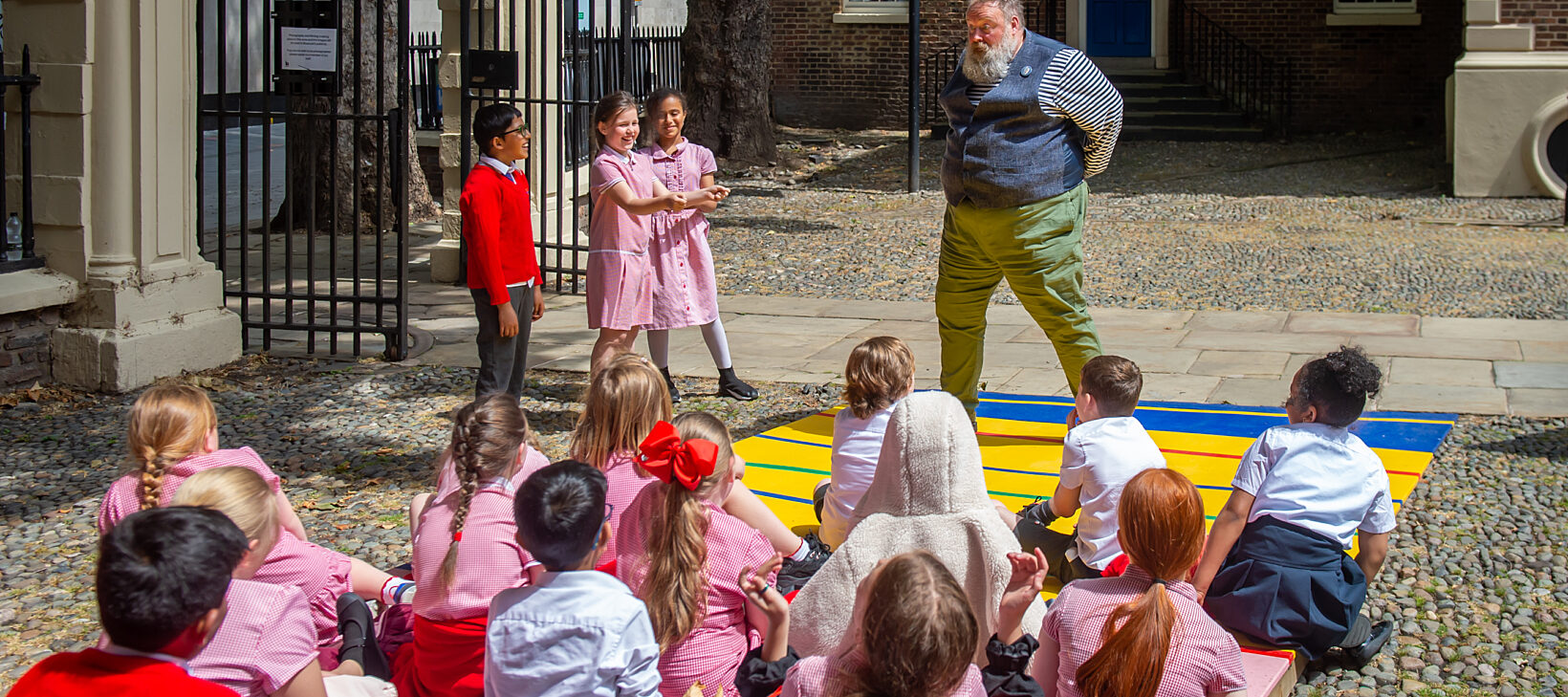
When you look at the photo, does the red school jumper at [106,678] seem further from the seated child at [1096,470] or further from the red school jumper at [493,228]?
the red school jumper at [493,228]

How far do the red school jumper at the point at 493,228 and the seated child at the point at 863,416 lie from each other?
6.76ft

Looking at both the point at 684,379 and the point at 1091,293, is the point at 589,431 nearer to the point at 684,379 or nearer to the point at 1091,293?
the point at 684,379

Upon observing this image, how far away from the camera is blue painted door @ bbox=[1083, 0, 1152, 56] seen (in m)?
19.9

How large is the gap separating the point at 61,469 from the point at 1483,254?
32.0 feet

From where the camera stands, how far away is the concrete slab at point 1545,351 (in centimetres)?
735

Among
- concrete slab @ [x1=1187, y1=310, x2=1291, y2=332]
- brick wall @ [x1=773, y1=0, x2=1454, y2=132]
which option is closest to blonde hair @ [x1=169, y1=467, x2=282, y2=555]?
concrete slab @ [x1=1187, y1=310, x2=1291, y2=332]

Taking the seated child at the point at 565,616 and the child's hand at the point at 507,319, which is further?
the child's hand at the point at 507,319

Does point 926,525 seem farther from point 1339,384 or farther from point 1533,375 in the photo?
point 1533,375

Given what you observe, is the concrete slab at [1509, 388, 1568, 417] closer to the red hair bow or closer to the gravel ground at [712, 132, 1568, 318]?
the gravel ground at [712, 132, 1568, 318]

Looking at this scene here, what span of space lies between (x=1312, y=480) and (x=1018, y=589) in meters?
1.04

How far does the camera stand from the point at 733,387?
679 cm

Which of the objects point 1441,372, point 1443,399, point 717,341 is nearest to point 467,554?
point 717,341

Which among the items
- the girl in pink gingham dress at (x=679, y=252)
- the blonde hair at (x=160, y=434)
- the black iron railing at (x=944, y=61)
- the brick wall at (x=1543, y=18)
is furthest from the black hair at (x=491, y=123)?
the black iron railing at (x=944, y=61)

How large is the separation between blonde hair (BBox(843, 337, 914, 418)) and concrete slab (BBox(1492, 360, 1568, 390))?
4091 mm
